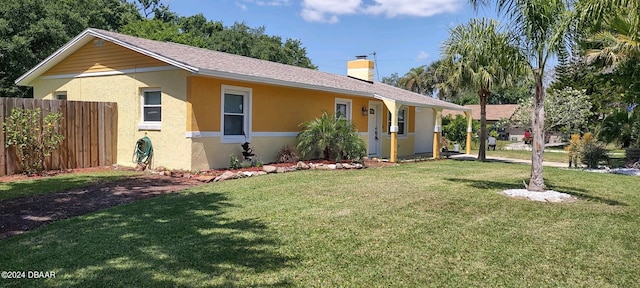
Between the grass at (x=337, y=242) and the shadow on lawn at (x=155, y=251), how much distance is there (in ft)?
0.05

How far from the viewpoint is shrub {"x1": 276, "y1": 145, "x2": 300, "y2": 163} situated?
13.2 m

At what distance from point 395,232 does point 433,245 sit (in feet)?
1.99

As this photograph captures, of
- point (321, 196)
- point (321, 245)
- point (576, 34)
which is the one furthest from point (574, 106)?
point (321, 245)

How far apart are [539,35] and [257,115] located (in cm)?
754

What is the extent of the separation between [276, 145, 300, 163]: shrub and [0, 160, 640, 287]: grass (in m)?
5.05

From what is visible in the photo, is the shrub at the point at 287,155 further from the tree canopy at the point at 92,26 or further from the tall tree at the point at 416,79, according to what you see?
the tall tree at the point at 416,79

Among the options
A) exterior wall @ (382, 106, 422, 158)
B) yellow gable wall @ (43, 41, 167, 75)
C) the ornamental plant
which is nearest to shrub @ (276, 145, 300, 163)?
yellow gable wall @ (43, 41, 167, 75)

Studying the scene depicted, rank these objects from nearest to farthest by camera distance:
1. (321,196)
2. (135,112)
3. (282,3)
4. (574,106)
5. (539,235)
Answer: (539,235) → (321,196) → (135,112) → (574,106) → (282,3)

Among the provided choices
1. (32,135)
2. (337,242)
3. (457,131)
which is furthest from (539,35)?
(457,131)

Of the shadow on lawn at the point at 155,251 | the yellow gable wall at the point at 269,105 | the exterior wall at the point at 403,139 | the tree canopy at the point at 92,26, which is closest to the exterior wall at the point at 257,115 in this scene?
the yellow gable wall at the point at 269,105

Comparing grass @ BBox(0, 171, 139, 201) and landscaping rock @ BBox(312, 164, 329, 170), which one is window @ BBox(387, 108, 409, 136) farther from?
grass @ BBox(0, 171, 139, 201)

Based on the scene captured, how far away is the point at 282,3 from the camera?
3284 cm

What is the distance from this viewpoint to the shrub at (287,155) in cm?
1316

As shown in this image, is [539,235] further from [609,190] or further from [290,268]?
[609,190]
